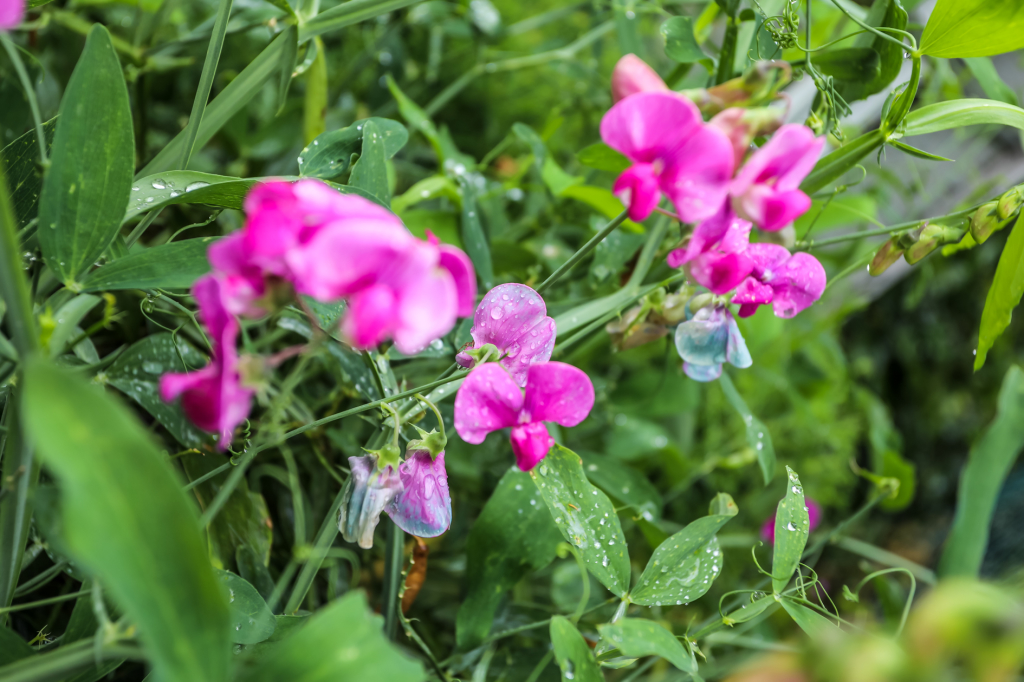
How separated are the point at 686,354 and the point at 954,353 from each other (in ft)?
5.18

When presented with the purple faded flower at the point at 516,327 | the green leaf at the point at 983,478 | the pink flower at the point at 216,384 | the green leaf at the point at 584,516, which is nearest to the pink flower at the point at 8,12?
the pink flower at the point at 216,384

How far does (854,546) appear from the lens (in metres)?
0.98

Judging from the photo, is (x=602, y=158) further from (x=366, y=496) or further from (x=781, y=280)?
(x=366, y=496)

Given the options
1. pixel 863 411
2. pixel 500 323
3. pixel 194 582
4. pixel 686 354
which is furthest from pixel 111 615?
pixel 863 411

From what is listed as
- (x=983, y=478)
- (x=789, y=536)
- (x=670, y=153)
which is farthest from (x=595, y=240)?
(x=983, y=478)

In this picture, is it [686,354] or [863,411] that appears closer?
[686,354]

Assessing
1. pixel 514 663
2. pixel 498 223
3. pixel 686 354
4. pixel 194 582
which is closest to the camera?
pixel 194 582

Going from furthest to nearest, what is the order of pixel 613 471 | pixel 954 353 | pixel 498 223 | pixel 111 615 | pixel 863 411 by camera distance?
pixel 954 353 → pixel 863 411 → pixel 498 223 → pixel 613 471 → pixel 111 615

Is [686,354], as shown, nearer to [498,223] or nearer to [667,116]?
[667,116]

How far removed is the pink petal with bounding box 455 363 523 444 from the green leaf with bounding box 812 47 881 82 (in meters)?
0.48

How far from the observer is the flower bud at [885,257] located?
1.90ft

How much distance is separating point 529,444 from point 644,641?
16 cm

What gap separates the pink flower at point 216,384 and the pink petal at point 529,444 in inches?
7.6

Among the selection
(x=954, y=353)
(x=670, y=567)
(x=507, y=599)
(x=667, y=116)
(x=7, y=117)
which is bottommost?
(x=954, y=353)
